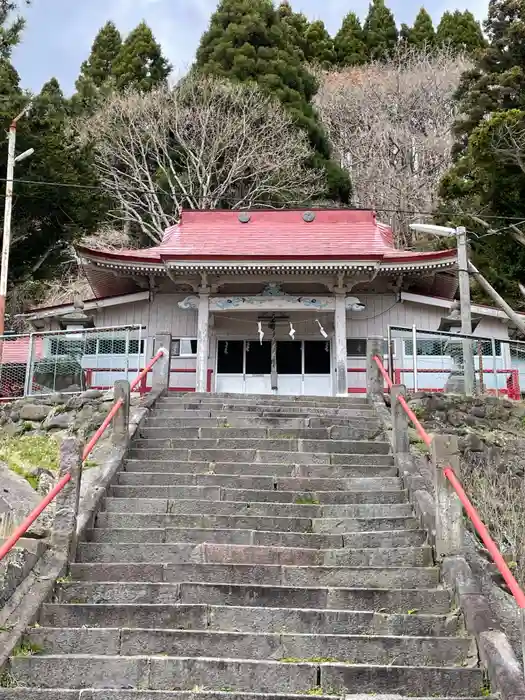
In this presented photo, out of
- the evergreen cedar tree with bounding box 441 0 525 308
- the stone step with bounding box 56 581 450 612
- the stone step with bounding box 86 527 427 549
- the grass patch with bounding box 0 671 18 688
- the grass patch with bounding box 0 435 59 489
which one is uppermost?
the evergreen cedar tree with bounding box 441 0 525 308

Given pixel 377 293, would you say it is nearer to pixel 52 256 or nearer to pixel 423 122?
pixel 52 256

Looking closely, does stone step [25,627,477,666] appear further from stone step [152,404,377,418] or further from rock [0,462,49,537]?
stone step [152,404,377,418]

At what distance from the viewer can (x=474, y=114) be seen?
1788 centimetres

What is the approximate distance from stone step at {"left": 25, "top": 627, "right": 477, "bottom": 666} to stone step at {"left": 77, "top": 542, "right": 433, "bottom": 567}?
3.92 ft

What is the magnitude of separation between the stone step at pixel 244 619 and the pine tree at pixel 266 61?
84.6 ft

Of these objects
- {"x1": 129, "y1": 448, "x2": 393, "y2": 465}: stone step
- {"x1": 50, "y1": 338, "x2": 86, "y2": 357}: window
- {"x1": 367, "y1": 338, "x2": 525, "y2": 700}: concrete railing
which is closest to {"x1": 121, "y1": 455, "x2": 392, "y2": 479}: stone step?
{"x1": 129, "y1": 448, "x2": 393, "y2": 465}: stone step

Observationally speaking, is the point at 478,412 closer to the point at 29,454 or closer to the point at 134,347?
the point at 134,347

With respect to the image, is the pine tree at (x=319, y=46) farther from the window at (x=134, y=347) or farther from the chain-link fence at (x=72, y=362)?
the chain-link fence at (x=72, y=362)

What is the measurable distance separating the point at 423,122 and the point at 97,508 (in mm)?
32709

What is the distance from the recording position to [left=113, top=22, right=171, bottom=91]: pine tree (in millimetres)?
33844

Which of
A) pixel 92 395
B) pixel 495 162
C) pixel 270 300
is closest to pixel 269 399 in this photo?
pixel 92 395

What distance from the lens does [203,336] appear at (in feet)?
51.5

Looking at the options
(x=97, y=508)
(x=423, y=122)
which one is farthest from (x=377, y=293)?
(x=423, y=122)

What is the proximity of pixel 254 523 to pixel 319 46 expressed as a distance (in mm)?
40117
